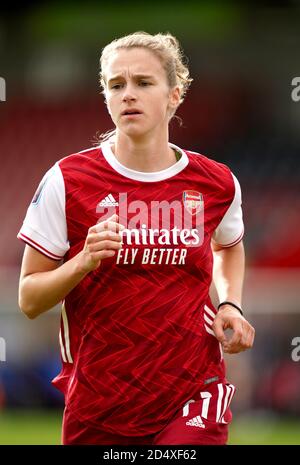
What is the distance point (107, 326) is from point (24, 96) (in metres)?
7.88

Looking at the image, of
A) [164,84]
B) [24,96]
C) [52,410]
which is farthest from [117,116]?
[24,96]

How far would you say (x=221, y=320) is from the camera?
3574 mm

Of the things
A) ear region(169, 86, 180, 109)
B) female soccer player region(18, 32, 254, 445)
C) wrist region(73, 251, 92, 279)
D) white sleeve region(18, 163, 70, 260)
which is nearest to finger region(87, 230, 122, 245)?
wrist region(73, 251, 92, 279)

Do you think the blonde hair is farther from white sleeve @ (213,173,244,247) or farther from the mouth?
white sleeve @ (213,173,244,247)

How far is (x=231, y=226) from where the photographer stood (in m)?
3.84

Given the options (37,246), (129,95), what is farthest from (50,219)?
(129,95)

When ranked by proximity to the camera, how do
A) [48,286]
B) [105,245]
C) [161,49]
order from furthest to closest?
[161,49]
[48,286]
[105,245]

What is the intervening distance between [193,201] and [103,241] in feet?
2.04

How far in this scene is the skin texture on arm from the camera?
3.52 m

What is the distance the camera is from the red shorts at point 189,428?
343 cm

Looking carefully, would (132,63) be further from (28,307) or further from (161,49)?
(28,307)

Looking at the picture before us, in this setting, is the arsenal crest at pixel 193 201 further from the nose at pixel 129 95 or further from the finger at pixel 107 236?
the finger at pixel 107 236

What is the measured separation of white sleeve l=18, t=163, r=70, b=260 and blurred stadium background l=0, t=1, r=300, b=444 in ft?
14.6

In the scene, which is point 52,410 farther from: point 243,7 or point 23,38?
point 243,7
